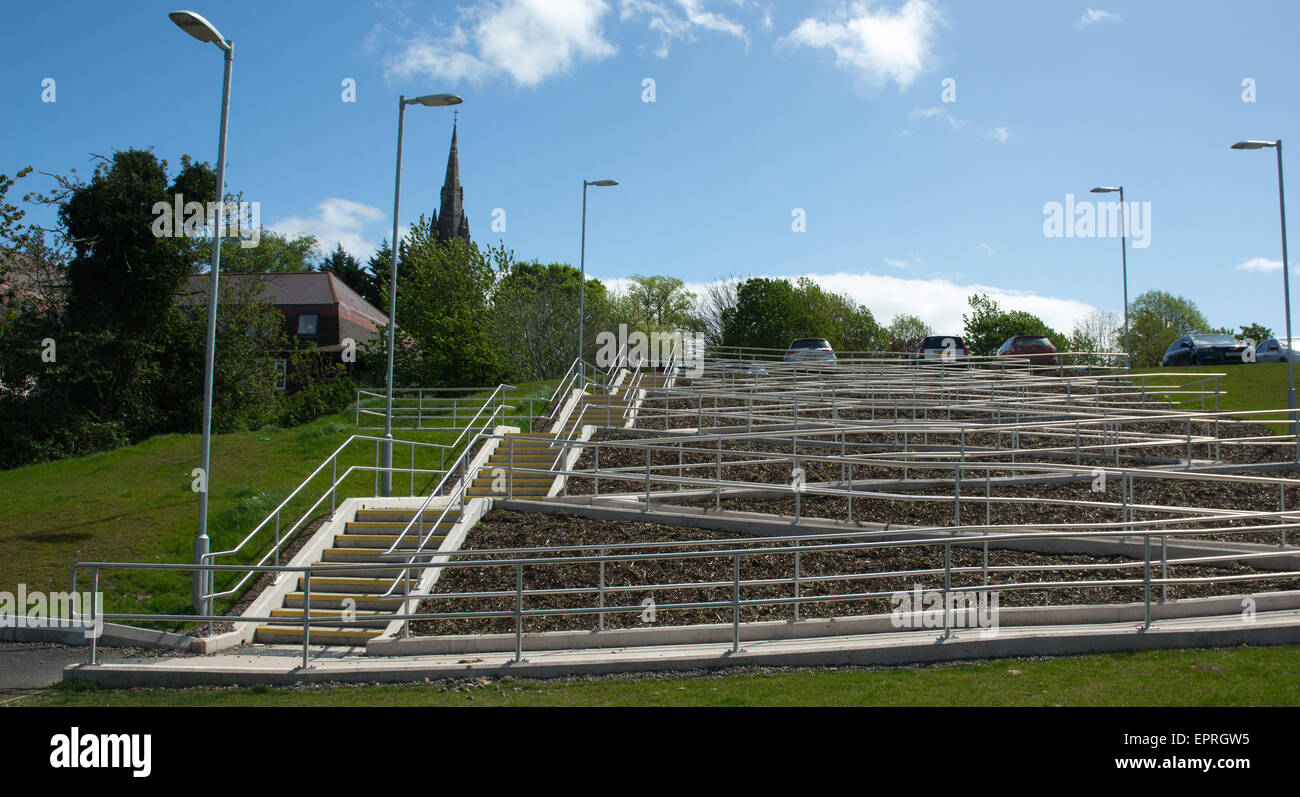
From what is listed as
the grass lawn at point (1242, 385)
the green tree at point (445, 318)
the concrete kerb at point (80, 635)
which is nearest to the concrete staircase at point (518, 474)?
the concrete kerb at point (80, 635)

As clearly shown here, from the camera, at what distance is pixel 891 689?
774 cm

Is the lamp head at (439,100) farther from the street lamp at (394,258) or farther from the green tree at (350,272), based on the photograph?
the green tree at (350,272)

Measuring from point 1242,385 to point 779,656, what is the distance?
90.0ft

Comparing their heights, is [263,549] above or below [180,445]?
below

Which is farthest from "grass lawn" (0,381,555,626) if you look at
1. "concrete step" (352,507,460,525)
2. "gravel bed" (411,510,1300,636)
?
"gravel bed" (411,510,1300,636)

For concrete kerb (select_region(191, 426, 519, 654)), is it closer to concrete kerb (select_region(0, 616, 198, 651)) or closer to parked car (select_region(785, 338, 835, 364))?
concrete kerb (select_region(0, 616, 198, 651))

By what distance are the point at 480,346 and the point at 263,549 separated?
82.2 feet

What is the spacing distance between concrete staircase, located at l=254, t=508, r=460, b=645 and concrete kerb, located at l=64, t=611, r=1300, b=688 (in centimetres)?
74

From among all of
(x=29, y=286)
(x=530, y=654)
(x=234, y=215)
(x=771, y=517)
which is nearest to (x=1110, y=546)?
(x=771, y=517)

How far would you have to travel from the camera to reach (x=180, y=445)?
2200 cm

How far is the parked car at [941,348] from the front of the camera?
36.8 meters

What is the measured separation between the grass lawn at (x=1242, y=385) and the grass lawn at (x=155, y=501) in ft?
67.4

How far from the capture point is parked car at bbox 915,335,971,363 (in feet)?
121
